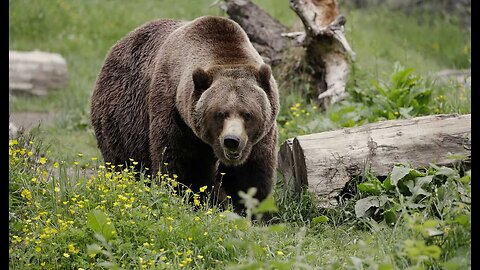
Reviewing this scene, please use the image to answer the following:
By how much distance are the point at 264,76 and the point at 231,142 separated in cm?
66

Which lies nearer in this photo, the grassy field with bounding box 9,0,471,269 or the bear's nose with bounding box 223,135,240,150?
the grassy field with bounding box 9,0,471,269

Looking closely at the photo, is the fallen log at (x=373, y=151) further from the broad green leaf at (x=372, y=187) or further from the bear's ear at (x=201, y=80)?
the bear's ear at (x=201, y=80)

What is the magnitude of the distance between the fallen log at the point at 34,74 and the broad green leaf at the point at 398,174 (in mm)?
7963

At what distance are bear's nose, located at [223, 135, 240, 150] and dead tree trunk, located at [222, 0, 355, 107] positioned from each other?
3.62m

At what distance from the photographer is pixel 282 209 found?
21.1 ft

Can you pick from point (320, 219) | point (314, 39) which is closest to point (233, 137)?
point (320, 219)

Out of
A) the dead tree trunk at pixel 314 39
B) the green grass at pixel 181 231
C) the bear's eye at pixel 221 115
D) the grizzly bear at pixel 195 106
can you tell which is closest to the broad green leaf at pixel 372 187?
the green grass at pixel 181 231

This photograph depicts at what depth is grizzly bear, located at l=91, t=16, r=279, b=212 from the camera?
580 centimetres

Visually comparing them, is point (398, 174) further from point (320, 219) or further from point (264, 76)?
point (264, 76)

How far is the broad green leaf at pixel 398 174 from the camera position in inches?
233

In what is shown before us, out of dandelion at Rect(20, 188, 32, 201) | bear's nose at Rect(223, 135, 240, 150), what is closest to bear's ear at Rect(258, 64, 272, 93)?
bear's nose at Rect(223, 135, 240, 150)

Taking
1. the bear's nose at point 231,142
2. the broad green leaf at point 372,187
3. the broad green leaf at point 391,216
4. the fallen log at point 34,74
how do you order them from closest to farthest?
the bear's nose at point 231,142 < the broad green leaf at point 391,216 < the broad green leaf at point 372,187 < the fallen log at point 34,74

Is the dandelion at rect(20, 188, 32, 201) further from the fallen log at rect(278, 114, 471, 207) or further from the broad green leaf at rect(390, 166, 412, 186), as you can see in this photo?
the broad green leaf at rect(390, 166, 412, 186)

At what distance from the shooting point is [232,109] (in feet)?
18.6
